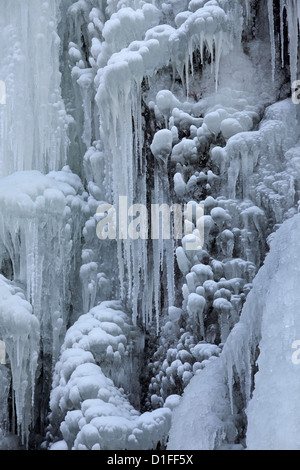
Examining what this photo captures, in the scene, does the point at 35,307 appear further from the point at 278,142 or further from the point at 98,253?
the point at 278,142

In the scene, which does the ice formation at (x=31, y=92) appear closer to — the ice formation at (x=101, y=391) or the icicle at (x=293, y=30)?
the ice formation at (x=101, y=391)

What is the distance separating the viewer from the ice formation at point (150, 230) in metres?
3.66

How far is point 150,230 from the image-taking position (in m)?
4.46

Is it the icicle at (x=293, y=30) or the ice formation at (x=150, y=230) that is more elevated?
the icicle at (x=293, y=30)

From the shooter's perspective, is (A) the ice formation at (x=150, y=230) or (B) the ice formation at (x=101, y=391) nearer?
(B) the ice formation at (x=101, y=391)

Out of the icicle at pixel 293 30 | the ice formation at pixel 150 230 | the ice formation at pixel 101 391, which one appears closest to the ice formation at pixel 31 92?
the ice formation at pixel 150 230

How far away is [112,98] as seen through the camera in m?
4.45

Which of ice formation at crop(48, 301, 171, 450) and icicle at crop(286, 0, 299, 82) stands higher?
icicle at crop(286, 0, 299, 82)

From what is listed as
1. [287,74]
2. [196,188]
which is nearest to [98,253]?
[196,188]

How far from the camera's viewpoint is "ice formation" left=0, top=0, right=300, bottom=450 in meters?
3.66

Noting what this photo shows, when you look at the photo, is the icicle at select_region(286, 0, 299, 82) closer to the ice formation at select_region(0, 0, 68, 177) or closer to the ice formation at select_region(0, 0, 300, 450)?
the ice formation at select_region(0, 0, 300, 450)

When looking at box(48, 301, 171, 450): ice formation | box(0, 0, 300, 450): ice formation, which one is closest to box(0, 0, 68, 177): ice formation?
box(0, 0, 300, 450): ice formation
